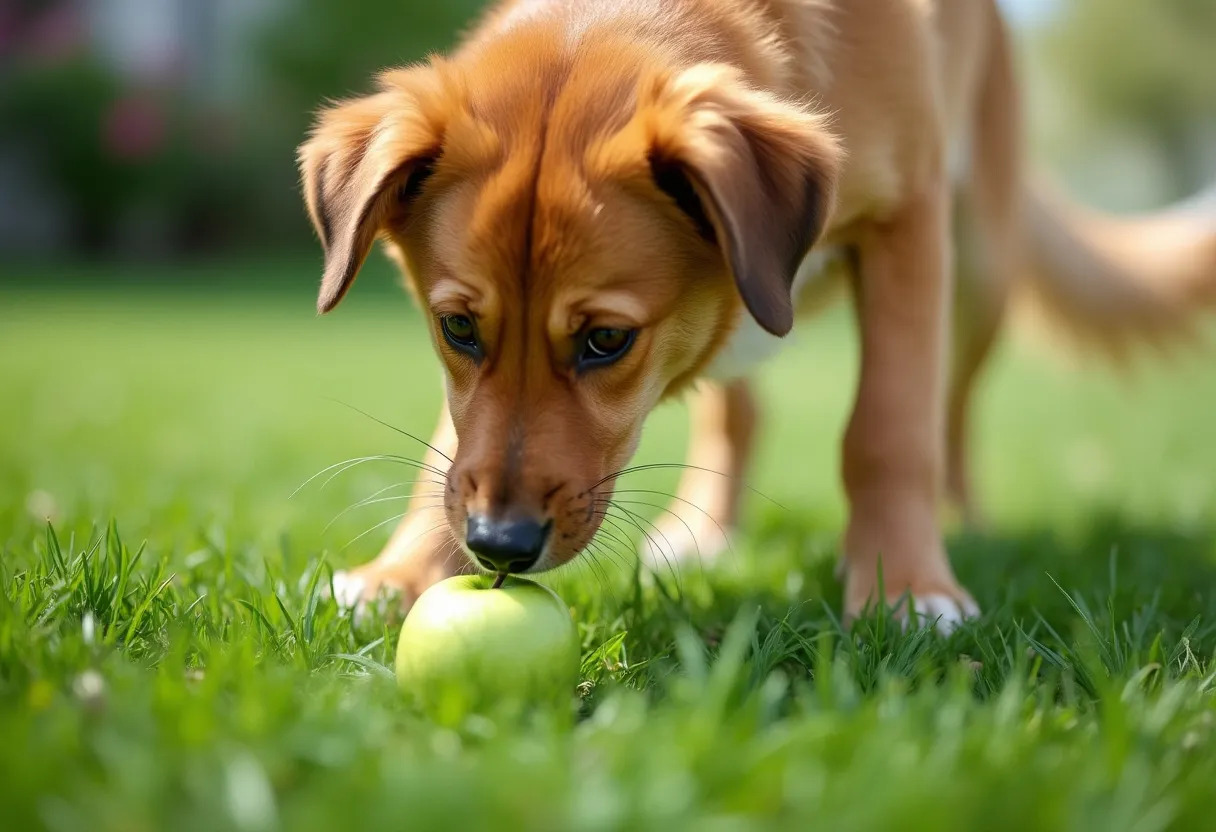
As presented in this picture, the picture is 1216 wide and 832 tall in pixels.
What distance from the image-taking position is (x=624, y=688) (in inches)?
88.4

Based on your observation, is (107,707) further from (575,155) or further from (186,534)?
(186,534)

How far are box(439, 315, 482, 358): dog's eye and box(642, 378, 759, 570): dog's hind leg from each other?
2077mm

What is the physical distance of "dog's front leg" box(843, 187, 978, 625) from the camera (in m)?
3.14

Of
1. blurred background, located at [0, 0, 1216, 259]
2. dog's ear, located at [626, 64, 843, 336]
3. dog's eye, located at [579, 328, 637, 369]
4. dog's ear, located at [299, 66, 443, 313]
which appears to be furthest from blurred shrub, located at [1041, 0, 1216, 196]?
dog's eye, located at [579, 328, 637, 369]

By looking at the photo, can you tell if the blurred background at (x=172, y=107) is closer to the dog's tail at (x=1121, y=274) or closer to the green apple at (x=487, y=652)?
the dog's tail at (x=1121, y=274)

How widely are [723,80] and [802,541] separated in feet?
7.01

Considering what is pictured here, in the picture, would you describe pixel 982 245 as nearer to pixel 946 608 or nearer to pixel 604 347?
pixel 946 608

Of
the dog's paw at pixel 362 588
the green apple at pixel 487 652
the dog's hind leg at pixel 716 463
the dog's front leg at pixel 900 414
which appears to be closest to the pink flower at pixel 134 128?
the dog's hind leg at pixel 716 463

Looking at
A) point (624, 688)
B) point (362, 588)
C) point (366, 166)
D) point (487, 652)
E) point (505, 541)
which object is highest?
point (366, 166)

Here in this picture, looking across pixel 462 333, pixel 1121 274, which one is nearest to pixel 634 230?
pixel 462 333

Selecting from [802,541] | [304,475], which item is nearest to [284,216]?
[304,475]

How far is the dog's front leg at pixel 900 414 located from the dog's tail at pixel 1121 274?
2.55 m

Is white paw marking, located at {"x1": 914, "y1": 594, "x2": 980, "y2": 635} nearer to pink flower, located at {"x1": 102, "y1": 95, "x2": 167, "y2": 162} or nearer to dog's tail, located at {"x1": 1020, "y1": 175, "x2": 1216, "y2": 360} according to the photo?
dog's tail, located at {"x1": 1020, "y1": 175, "x2": 1216, "y2": 360}

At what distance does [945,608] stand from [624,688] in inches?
42.7
